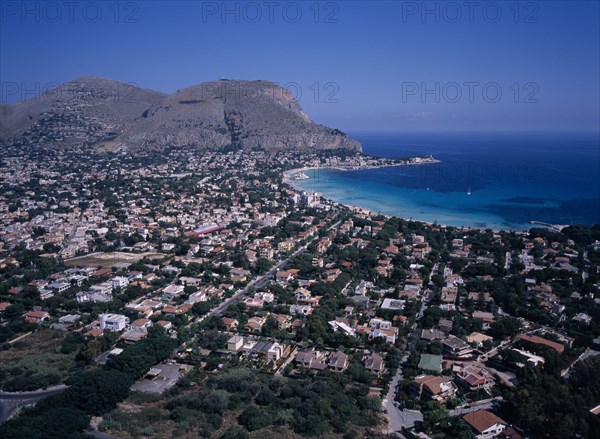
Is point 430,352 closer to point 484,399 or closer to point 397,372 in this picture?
point 397,372

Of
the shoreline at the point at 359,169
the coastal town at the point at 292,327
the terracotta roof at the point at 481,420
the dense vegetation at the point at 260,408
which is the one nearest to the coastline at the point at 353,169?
the shoreline at the point at 359,169

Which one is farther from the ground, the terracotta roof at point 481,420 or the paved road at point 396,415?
the terracotta roof at point 481,420

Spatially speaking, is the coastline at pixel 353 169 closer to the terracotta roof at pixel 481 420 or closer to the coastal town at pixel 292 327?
the coastal town at pixel 292 327

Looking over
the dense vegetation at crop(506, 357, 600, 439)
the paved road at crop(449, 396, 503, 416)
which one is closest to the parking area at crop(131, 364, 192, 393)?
the paved road at crop(449, 396, 503, 416)

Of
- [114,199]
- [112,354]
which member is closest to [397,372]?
[112,354]

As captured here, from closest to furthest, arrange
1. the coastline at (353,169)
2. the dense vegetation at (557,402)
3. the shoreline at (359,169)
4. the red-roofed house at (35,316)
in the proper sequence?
the dense vegetation at (557,402)
the red-roofed house at (35,316)
the shoreline at (359,169)
the coastline at (353,169)

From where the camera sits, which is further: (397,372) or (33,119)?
(33,119)
